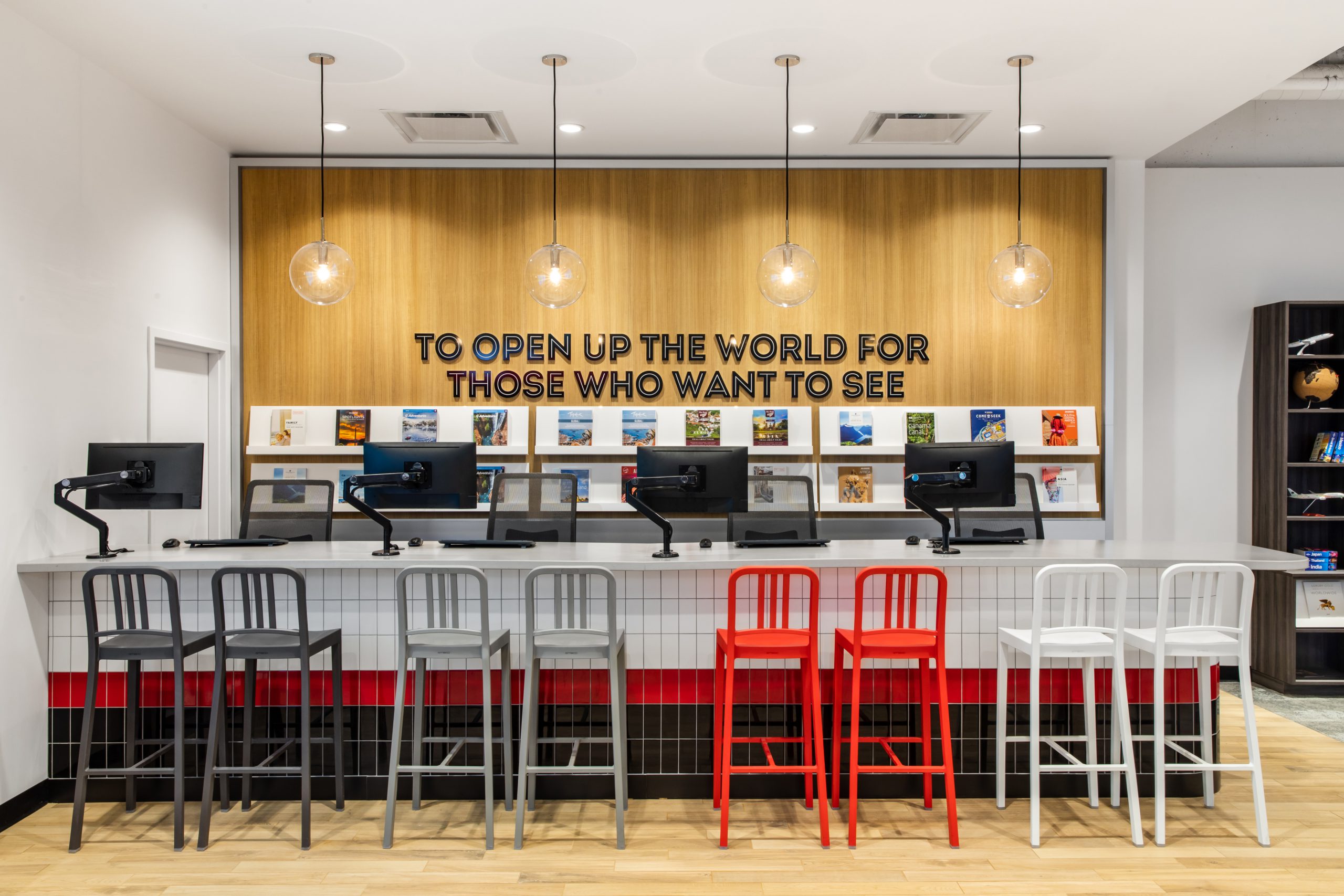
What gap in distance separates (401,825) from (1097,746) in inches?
123

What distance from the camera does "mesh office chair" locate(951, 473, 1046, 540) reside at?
4.83m

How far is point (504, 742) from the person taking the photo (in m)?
3.49

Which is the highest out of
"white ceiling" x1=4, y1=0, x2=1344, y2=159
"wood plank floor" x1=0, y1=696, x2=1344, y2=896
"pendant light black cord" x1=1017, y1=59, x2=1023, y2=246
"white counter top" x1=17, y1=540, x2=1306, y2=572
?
"white ceiling" x1=4, y1=0, x2=1344, y2=159

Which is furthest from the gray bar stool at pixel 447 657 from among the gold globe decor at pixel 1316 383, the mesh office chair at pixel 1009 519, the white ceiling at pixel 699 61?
the gold globe decor at pixel 1316 383

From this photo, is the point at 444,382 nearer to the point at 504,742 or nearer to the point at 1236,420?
the point at 504,742

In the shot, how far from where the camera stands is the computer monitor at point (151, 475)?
3947mm

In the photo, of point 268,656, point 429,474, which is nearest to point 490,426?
point 429,474

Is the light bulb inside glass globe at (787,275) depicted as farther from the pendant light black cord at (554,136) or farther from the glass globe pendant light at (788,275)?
the pendant light black cord at (554,136)

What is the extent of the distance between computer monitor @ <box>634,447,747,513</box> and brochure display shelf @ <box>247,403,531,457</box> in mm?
1960

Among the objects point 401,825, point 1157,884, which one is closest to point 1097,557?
point 1157,884

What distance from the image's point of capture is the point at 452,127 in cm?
520

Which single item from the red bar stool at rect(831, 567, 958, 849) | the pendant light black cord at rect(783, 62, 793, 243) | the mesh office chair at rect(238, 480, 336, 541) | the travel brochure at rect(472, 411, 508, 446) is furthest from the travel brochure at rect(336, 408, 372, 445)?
the red bar stool at rect(831, 567, 958, 849)

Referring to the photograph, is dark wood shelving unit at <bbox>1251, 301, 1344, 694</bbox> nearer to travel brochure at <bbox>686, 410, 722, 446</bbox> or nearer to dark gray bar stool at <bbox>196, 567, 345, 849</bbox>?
travel brochure at <bbox>686, 410, 722, 446</bbox>

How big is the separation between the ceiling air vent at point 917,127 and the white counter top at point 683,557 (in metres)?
2.60
